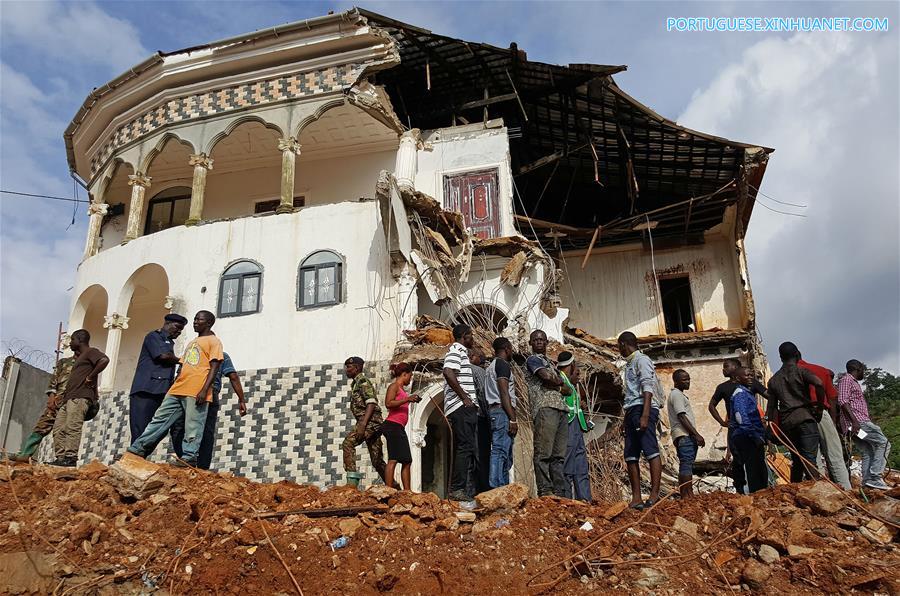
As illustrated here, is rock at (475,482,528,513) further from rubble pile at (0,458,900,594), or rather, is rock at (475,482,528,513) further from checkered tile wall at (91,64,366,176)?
checkered tile wall at (91,64,366,176)

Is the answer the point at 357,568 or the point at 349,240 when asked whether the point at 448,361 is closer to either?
the point at 357,568

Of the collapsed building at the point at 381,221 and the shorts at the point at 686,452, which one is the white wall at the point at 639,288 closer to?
the collapsed building at the point at 381,221

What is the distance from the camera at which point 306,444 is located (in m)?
12.0

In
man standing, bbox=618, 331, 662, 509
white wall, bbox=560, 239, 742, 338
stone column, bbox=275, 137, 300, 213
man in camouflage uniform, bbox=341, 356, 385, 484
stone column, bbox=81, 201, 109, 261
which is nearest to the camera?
man standing, bbox=618, 331, 662, 509

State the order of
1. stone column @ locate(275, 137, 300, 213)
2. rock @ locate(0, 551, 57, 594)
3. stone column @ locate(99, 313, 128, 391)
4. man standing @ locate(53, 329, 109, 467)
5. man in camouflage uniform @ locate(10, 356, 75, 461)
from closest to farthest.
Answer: rock @ locate(0, 551, 57, 594) < man standing @ locate(53, 329, 109, 467) < man in camouflage uniform @ locate(10, 356, 75, 461) < stone column @ locate(99, 313, 128, 391) < stone column @ locate(275, 137, 300, 213)

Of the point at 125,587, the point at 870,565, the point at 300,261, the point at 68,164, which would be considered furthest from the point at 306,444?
the point at 68,164

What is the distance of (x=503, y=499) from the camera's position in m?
6.10

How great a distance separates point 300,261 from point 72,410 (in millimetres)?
6231

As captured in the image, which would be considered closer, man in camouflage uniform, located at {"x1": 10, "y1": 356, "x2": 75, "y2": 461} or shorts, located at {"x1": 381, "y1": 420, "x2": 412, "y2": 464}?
shorts, located at {"x1": 381, "y1": 420, "x2": 412, "y2": 464}

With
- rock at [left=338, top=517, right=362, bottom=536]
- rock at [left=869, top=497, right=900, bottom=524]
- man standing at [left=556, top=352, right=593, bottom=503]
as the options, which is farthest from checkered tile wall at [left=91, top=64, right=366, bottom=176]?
rock at [left=869, top=497, right=900, bottom=524]

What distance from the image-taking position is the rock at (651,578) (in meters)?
5.15

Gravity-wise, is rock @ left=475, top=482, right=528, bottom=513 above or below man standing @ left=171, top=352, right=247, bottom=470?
below

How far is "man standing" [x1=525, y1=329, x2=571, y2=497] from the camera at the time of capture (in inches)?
277

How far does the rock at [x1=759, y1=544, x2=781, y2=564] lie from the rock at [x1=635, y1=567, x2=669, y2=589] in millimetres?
772
